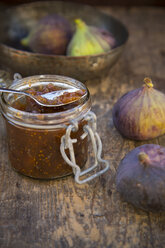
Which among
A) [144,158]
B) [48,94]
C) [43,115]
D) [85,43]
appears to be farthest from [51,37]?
[144,158]

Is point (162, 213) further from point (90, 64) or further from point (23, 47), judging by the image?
point (23, 47)

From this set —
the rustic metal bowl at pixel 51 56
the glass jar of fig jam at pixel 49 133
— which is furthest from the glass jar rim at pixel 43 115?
the rustic metal bowl at pixel 51 56

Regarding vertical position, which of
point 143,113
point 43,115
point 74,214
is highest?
point 43,115

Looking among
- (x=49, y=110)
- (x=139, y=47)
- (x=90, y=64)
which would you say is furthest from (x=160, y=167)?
(x=139, y=47)

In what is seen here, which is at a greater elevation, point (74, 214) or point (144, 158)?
point (144, 158)

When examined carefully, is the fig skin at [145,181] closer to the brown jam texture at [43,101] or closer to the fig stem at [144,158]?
the fig stem at [144,158]

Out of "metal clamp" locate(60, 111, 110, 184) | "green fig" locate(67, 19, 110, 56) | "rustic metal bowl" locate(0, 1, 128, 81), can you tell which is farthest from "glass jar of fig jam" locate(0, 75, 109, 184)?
"green fig" locate(67, 19, 110, 56)

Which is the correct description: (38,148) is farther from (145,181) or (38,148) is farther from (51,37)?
(51,37)
